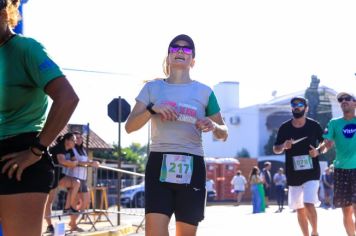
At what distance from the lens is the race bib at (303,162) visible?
8.66m

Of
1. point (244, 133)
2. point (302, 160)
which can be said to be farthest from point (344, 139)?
point (244, 133)

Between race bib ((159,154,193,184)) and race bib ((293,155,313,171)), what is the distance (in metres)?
3.80

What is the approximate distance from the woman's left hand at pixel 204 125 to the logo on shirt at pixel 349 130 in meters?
3.88

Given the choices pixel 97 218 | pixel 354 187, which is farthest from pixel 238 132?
pixel 354 187

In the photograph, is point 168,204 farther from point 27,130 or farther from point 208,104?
point 27,130

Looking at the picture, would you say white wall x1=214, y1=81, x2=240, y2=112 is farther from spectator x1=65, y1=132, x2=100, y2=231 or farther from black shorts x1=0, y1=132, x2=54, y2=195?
black shorts x1=0, y1=132, x2=54, y2=195

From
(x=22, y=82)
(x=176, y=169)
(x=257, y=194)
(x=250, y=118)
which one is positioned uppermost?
(x=250, y=118)

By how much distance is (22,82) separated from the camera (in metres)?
3.65

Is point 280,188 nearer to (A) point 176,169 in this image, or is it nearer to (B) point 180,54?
(B) point 180,54

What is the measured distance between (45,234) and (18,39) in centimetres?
764

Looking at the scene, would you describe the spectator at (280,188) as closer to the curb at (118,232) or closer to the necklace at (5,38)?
the curb at (118,232)

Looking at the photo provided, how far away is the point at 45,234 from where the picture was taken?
425 inches

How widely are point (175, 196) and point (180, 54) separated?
46.9 inches

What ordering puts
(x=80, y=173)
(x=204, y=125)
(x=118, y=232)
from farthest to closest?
1. (x=118, y=232)
2. (x=80, y=173)
3. (x=204, y=125)
